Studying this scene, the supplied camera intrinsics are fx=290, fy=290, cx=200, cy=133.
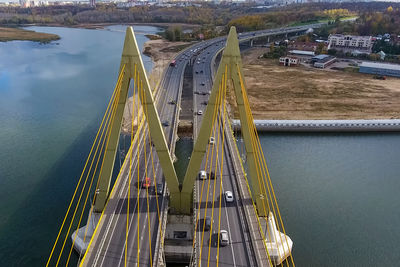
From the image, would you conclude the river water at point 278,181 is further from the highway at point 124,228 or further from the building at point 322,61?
the building at point 322,61

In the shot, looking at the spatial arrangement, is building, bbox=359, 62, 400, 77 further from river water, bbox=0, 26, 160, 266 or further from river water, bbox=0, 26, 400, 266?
river water, bbox=0, 26, 160, 266

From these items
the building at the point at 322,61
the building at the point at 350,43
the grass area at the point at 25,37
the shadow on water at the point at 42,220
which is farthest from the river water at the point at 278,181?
the grass area at the point at 25,37

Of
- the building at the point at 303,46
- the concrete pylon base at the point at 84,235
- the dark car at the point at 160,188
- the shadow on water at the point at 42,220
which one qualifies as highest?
the building at the point at 303,46

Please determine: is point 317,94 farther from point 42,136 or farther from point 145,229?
point 42,136

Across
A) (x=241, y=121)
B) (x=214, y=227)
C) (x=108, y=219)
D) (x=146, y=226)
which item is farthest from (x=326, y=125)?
(x=108, y=219)

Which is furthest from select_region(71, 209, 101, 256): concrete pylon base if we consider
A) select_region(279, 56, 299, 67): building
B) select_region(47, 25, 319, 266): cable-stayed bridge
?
select_region(279, 56, 299, 67): building

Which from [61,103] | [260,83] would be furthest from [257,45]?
[61,103]
